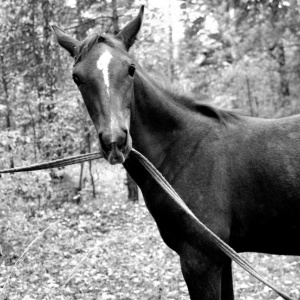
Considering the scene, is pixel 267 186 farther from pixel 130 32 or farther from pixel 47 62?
pixel 47 62

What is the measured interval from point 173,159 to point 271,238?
1097 millimetres

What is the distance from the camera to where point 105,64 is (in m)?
3.06

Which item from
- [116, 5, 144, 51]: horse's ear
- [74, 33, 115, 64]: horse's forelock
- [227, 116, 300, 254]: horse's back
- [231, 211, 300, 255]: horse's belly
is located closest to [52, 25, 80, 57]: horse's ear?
[74, 33, 115, 64]: horse's forelock

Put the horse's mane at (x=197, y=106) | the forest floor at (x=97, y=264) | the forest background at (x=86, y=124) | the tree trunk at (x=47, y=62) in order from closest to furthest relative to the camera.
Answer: the horse's mane at (x=197, y=106), the forest floor at (x=97, y=264), the forest background at (x=86, y=124), the tree trunk at (x=47, y=62)

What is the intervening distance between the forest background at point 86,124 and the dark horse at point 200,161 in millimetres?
448

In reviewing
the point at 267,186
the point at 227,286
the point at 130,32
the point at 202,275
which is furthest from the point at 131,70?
the point at 227,286

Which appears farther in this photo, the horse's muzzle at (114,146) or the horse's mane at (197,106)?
the horse's mane at (197,106)

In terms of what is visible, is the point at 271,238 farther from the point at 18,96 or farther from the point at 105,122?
the point at 18,96

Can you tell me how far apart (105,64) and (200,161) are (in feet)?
3.80

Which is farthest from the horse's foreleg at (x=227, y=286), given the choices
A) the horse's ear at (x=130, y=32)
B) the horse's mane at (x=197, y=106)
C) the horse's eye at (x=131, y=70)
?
the horse's ear at (x=130, y=32)

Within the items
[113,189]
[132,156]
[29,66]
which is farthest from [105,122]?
[113,189]

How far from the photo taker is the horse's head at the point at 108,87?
9.41 ft

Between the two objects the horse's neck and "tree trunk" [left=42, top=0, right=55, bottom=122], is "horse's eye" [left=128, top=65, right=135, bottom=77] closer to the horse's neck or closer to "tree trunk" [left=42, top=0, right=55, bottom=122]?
the horse's neck

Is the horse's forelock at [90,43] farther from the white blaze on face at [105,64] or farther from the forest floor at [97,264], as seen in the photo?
the forest floor at [97,264]
